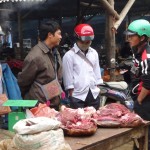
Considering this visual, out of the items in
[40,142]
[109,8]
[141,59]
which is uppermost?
[109,8]

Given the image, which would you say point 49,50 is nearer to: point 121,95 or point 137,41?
point 137,41

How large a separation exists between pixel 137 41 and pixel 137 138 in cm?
132

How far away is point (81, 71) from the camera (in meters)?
5.54

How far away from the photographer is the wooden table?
3639mm

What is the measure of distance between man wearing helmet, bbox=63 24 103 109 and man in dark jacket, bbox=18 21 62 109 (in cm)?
47

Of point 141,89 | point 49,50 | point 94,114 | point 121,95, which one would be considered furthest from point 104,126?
point 121,95

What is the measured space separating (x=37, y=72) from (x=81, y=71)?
0.90 m

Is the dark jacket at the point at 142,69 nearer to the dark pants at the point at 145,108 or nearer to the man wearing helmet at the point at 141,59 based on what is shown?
the man wearing helmet at the point at 141,59

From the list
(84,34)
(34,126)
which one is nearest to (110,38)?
(84,34)

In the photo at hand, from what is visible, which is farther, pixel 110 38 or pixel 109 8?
pixel 110 38

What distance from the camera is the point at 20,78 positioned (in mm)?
4941

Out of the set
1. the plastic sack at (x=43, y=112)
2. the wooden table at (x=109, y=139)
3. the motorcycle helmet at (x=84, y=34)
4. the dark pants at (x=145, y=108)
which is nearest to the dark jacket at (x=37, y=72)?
the plastic sack at (x=43, y=112)

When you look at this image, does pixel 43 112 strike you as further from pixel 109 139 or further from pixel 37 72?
pixel 109 139

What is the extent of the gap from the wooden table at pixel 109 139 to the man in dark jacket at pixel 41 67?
1.08m
